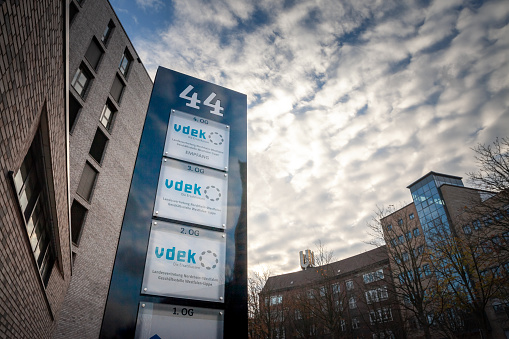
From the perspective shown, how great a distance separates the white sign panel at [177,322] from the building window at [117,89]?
21.5 m

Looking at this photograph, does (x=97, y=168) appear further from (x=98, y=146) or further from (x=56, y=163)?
(x=56, y=163)

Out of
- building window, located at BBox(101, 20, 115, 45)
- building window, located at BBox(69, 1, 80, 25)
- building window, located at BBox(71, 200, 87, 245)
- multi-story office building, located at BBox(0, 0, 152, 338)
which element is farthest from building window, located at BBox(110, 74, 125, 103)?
building window, located at BBox(71, 200, 87, 245)

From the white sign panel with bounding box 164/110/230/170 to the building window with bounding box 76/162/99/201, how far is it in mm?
14835

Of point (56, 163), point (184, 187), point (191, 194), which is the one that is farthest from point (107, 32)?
point (191, 194)

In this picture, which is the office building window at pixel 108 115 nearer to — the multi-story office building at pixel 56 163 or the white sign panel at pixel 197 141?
the multi-story office building at pixel 56 163

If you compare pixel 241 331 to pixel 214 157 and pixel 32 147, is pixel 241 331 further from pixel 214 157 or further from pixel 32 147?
pixel 32 147

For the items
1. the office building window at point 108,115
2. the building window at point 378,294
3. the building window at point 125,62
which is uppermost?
the building window at point 125,62

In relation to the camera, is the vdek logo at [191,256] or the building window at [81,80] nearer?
the vdek logo at [191,256]

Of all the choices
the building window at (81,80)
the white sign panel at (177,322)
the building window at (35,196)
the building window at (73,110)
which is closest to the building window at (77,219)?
the building window at (73,110)

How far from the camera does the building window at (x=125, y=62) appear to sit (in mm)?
24203

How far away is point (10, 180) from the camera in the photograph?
3.91m

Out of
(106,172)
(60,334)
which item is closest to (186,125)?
(60,334)

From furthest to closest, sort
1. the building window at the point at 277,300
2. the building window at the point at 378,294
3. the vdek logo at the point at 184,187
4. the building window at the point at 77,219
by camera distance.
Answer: the building window at the point at 277,300
the building window at the point at 378,294
the building window at the point at 77,219
the vdek logo at the point at 184,187

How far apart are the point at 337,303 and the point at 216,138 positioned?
41593 millimetres
